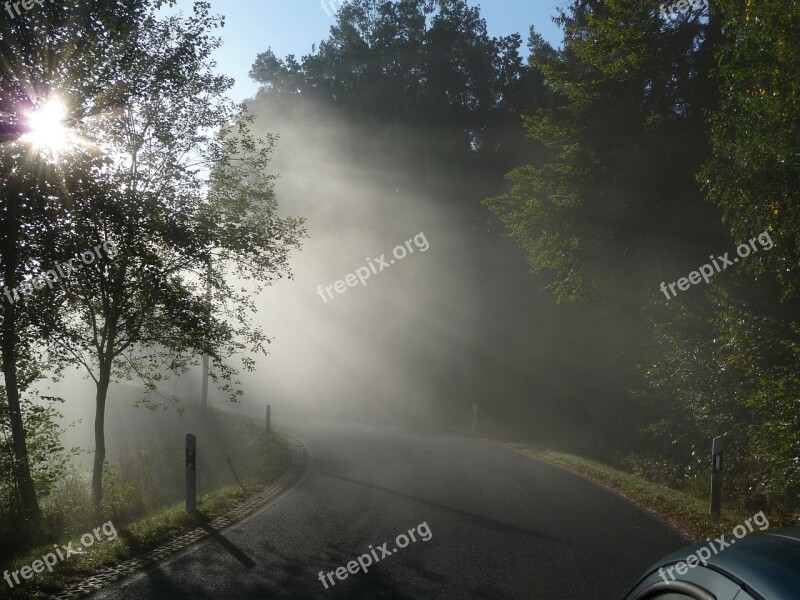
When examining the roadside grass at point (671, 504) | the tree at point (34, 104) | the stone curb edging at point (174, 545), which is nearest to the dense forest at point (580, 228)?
the tree at point (34, 104)

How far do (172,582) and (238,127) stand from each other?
1107cm

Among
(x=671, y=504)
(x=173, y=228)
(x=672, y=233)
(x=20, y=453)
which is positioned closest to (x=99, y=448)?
(x=20, y=453)

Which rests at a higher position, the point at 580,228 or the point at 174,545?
the point at 580,228

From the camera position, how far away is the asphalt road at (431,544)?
6.82 m

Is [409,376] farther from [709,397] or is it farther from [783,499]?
[783,499]

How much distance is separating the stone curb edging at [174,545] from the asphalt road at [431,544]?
8.5 inches

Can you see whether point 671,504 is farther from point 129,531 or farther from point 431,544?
point 129,531

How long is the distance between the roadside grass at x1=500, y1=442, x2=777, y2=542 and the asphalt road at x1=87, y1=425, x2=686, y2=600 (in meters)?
0.36

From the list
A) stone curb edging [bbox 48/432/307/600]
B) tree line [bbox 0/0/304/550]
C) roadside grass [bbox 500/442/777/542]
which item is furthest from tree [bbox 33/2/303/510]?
roadside grass [bbox 500/442/777/542]

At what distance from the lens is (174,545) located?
8.70 m

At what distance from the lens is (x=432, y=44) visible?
4309cm

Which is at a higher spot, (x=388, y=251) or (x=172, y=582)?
(x=388, y=251)

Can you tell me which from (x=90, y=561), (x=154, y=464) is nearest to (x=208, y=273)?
(x=90, y=561)

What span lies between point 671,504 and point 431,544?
5100 mm
